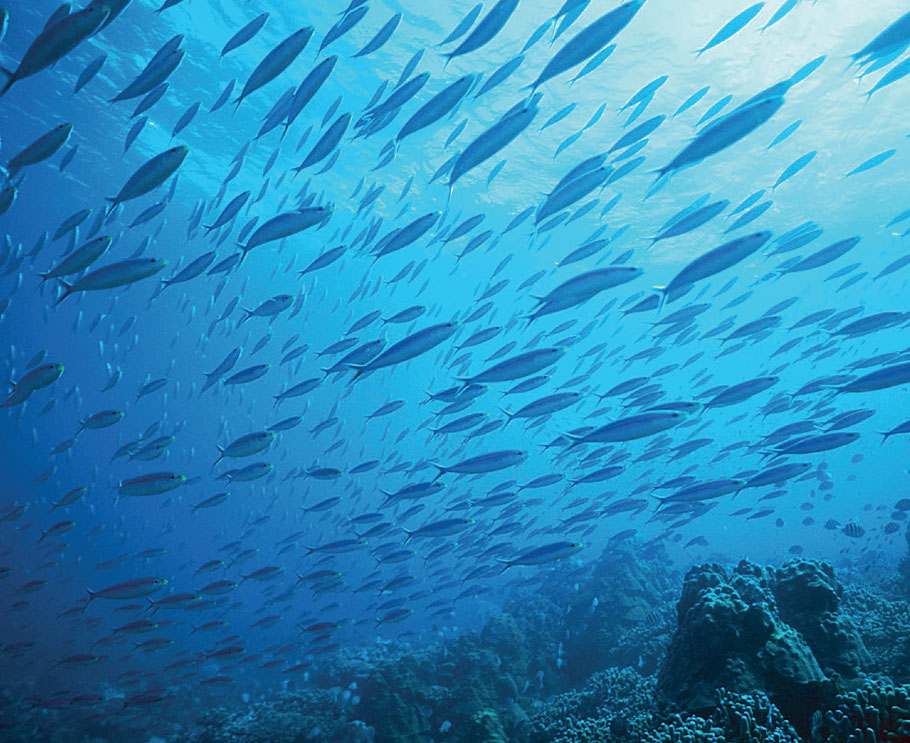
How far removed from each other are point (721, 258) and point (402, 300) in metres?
35.3

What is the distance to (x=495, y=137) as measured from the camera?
4387mm

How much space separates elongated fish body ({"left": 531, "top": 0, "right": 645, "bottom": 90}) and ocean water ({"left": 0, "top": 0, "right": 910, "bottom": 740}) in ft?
0.11

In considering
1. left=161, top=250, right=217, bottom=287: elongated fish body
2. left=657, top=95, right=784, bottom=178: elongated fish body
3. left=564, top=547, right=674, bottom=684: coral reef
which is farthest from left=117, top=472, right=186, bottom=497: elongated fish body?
left=564, top=547, right=674, bottom=684: coral reef

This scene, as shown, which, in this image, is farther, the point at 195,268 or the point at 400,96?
the point at 195,268

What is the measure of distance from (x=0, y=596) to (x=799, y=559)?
31.7m

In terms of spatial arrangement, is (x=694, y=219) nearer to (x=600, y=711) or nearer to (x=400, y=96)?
(x=400, y=96)

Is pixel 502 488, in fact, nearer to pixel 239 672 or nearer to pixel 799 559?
pixel 799 559

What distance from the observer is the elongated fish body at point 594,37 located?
14.0ft

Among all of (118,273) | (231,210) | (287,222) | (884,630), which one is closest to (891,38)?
(287,222)

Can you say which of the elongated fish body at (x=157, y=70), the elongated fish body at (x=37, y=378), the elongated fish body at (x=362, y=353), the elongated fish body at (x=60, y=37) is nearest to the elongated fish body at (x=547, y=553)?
the elongated fish body at (x=362, y=353)

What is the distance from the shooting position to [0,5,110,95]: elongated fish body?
3.06 m

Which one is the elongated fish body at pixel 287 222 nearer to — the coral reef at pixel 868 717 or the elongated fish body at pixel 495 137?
the elongated fish body at pixel 495 137

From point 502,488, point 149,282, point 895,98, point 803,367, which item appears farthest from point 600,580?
point 803,367

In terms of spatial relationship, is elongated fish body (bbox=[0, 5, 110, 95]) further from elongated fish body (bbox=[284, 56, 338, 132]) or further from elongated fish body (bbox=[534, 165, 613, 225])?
elongated fish body (bbox=[534, 165, 613, 225])
